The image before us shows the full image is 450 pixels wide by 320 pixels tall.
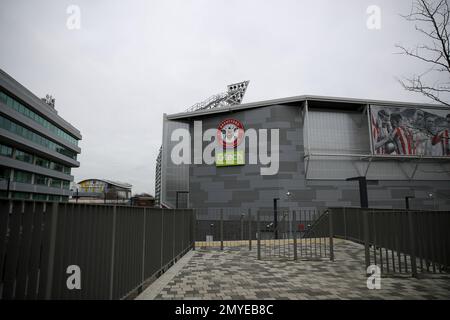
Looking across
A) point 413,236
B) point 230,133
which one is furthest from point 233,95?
point 413,236

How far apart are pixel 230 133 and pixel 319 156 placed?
10007mm

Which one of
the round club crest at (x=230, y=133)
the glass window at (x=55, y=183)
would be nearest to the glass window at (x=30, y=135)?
the glass window at (x=55, y=183)

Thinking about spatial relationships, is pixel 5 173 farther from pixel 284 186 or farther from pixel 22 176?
pixel 284 186

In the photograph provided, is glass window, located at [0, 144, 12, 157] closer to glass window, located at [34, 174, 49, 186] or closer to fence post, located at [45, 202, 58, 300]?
glass window, located at [34, 174, 49, 186]

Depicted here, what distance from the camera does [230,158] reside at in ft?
94.1

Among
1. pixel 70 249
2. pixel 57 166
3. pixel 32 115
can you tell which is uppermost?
pixel 32 115

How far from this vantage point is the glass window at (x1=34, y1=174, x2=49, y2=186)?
51769 millimetres

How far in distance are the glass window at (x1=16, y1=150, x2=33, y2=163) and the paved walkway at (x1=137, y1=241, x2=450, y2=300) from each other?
52004 mm

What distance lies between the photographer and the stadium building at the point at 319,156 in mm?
27906

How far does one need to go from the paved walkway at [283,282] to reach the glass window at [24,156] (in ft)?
171

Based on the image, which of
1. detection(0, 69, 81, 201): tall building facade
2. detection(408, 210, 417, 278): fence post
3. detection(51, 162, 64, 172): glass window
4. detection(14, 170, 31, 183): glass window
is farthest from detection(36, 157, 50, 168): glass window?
detection(408, 210, 417, 278): fence post

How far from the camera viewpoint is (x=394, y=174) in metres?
30.0

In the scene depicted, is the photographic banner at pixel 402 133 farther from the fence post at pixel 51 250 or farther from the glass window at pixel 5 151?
the glass window at pixel 5 151
